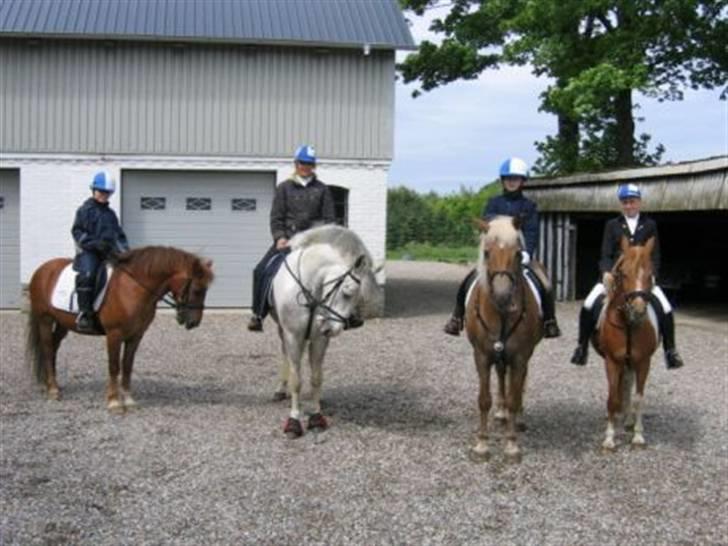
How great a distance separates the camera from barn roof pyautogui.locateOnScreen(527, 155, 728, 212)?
1514cm

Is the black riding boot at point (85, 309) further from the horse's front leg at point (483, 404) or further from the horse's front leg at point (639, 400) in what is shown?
the horse's front leg at point (639, 400)

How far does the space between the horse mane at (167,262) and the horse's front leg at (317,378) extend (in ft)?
4.49

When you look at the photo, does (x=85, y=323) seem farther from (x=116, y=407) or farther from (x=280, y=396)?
(x=280, y=396)

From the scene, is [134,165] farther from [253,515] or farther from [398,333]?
[253,515]

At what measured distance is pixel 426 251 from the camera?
45594mm

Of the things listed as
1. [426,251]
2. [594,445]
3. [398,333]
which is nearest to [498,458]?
[594,445]

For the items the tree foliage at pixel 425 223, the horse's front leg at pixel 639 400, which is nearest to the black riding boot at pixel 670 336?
the horse's front leg at pixel 639 400

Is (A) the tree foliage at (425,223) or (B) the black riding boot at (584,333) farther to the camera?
(A) the tree foliage at (425,223)

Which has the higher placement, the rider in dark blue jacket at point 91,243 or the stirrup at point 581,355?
the rider in dark blue jacket at point 91,243

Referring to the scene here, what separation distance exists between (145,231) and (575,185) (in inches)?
371

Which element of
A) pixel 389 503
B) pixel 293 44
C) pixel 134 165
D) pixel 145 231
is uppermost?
pixel 293 44

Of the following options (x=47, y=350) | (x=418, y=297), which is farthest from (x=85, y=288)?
(x=418, y=297)

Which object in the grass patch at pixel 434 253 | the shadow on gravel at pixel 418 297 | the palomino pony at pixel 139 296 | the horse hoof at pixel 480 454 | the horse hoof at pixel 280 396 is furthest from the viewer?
the grass patch at pixel 434 253

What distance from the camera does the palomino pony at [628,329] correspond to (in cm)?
734
